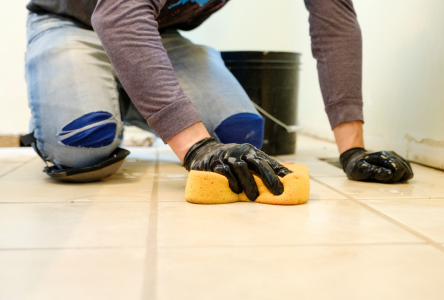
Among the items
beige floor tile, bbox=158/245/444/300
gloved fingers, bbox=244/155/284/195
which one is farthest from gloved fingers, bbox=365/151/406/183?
beige floor tile, bbox=158/245/444/300

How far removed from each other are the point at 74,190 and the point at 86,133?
15cm

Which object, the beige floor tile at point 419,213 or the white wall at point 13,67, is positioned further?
the white wall at point 13,67

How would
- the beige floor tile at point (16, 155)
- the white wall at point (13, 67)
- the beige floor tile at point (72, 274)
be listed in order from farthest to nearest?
the white wall at point (13, 67)
the beige floor tile at point (16, 155)
the beige floor tile at point (72, 274)

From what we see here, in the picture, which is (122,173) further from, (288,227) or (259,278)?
(259,278)

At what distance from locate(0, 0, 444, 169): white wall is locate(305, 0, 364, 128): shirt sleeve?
0.34m

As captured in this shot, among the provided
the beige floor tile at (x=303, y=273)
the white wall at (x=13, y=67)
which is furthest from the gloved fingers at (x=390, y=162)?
the white wall at (x=13, y=67)

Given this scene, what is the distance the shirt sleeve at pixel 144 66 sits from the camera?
0.86 metres

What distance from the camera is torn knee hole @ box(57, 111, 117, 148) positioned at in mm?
1025

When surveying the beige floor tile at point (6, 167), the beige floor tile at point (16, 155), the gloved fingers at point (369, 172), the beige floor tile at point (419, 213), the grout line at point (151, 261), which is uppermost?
the grout line at point (151, 261)

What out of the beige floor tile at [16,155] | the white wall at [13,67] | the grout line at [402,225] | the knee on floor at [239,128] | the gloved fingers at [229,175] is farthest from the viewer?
the white wall at [13,67]

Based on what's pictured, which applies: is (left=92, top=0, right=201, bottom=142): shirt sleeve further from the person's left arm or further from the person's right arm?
the person's left arm

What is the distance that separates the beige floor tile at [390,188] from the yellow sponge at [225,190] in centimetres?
16

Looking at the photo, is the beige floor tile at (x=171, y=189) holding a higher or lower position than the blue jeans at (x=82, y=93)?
lower

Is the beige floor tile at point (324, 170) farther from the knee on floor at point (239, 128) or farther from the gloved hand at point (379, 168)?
the knee on floor at point (239, 128)
